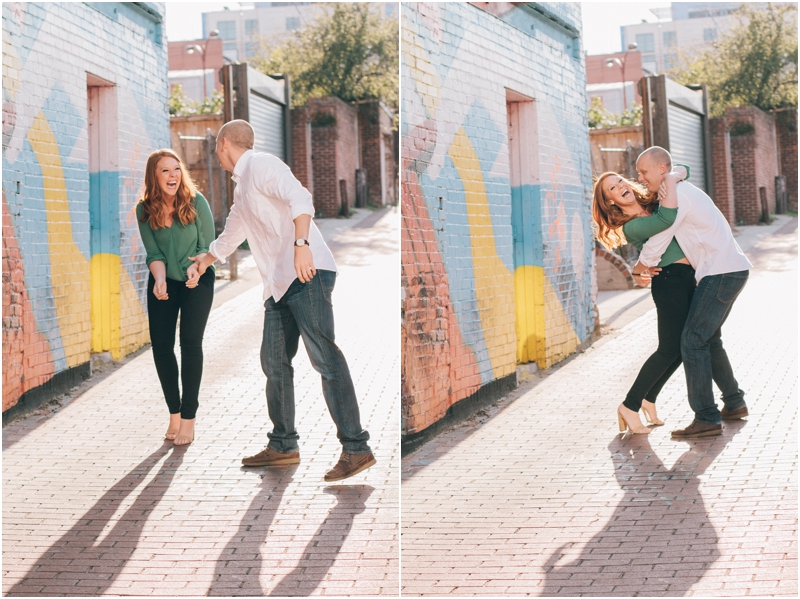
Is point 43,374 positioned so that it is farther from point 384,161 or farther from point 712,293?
point 384,161

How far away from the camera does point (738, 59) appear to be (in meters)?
5.13

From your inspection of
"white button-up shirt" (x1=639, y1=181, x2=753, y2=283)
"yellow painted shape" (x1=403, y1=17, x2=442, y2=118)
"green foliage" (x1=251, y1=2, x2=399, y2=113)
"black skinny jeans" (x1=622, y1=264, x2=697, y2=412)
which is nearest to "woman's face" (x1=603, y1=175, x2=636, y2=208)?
"white button-up shirt" (x1=639, y1=181, x2=753, y2=283)

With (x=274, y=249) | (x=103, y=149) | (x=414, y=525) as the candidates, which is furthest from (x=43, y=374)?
(x=414, y=525)

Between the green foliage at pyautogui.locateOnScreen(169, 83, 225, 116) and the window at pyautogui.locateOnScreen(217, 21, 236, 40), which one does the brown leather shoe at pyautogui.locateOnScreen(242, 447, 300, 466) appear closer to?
the green foliage at pyautogui.locateOnScreen(169, 83, 225, 116)

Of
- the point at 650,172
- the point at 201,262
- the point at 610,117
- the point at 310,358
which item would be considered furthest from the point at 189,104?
the point at 610,117

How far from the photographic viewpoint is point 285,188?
3.15 m

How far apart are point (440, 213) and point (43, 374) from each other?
7.14ft

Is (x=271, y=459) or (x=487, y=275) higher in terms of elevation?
(x=487, y=275)

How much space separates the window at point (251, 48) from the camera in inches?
163

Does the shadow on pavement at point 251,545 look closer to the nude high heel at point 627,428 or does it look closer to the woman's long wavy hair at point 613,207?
the nude high heel at point 627,428

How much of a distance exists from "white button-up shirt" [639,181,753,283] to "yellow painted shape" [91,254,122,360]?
251cm

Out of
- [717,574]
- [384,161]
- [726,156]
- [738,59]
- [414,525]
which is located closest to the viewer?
[717,574]

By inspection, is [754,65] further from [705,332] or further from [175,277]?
[175,277]

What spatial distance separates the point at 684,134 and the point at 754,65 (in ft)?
4.08
